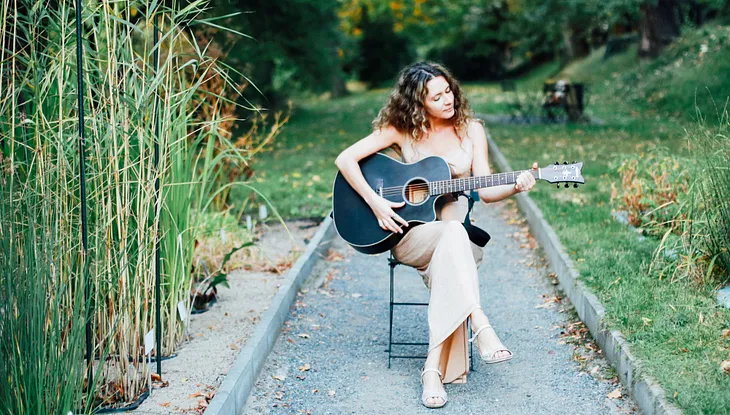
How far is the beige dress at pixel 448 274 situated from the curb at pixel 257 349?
941 millimetres

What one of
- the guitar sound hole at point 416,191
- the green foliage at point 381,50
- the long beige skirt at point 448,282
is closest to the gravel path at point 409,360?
the long beige skirt at point 448,282

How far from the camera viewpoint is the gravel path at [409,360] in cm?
429

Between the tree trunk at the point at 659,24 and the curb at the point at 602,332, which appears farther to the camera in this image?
the tree trunk at the point at 659,24

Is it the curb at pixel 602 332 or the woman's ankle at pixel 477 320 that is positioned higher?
the woman's ankle at pixel 477 320

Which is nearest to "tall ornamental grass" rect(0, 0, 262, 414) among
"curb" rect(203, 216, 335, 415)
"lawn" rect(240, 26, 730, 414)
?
"curb" rect(203, 216, 335, 415)

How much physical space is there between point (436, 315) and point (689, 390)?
128 centimetres

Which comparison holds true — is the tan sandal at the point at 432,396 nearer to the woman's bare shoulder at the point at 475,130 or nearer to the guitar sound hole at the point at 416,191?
the guitar sound hole at the point at 416,191

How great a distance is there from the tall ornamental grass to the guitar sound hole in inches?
51.5

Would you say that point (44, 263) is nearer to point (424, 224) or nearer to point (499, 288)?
point (424, 224)

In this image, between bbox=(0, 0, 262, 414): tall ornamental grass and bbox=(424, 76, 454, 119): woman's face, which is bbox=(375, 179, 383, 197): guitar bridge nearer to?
bbox=(424, 76, 454, 119): woman's face

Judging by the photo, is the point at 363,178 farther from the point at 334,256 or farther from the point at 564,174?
the point at 334,256

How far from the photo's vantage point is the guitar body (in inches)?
185

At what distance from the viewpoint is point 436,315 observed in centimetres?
435

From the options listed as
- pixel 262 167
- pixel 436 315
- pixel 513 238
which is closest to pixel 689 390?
pixel 436 315
